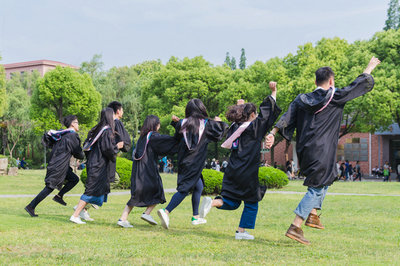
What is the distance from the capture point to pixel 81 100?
3922cm

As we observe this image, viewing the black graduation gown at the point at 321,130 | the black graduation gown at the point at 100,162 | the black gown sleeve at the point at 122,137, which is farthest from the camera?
the black gown sleeve at the point at 122,137

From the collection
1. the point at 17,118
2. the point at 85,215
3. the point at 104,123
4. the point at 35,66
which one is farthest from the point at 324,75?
the point at 35,66

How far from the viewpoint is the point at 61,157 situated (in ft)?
27.0

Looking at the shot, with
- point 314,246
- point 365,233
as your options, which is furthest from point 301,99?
point 365,233

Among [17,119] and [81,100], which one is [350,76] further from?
[17,119]

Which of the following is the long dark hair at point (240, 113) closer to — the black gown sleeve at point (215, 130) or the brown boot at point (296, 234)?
the black gown sleeve at point (215, 130)

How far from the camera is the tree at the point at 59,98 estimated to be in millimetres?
38469

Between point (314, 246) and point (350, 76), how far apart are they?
1088 inches

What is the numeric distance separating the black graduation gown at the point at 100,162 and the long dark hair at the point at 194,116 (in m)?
1.39

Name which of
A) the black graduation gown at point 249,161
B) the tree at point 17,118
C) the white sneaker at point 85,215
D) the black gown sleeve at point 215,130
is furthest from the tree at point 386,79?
the tree at point 17,118

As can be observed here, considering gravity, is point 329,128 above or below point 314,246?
above

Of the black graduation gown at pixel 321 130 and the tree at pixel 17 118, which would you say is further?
the tree at pixel 17 118

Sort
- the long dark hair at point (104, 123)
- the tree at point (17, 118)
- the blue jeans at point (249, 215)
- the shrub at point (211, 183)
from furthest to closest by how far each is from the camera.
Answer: the tree at point (17, 118), the shrub at point (211, 183), the long dark hair at point (104, 123), the blue jeans at point (249, 215)

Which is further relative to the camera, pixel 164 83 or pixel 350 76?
pixel 164 83
